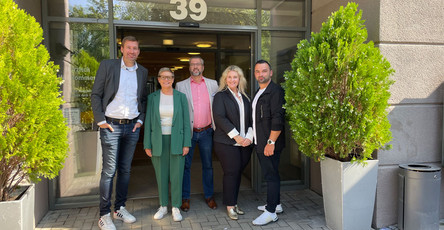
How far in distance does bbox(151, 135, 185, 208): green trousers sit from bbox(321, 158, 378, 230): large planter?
1815 millimetres

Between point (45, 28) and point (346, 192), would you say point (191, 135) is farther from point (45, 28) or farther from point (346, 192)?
point (45, 28)

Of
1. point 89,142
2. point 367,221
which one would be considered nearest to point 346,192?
point 367,221

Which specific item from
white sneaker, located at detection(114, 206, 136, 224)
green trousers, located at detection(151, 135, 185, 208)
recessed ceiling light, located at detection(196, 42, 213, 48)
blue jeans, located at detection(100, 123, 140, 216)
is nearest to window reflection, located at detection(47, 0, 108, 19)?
blue jeans, located at detection(100, 123, 140, 216)

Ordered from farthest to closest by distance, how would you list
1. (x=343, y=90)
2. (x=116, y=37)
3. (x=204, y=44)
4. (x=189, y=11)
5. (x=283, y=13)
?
(x=204, y=44)
(x=283, y=13)
(x=189, y=11)
(x=116, y=37)
(x=343, y=90)

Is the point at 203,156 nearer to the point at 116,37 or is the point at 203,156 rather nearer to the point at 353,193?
the point at 353,193

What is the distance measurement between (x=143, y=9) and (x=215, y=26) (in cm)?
107

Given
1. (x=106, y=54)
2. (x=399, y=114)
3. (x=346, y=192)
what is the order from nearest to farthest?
(x=346, y=192)
(x=399, y=114)
(x=106, y=54)

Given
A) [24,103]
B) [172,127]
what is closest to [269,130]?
[172,127]

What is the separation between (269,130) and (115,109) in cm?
181

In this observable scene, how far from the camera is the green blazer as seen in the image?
12.4 ft

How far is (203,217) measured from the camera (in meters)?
4.03

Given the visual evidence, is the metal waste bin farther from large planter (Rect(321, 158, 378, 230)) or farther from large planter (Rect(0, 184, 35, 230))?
large planter (Rect(0, 184, 35, 230))

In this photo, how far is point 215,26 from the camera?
189 inches

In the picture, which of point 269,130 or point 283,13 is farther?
point 283,13
